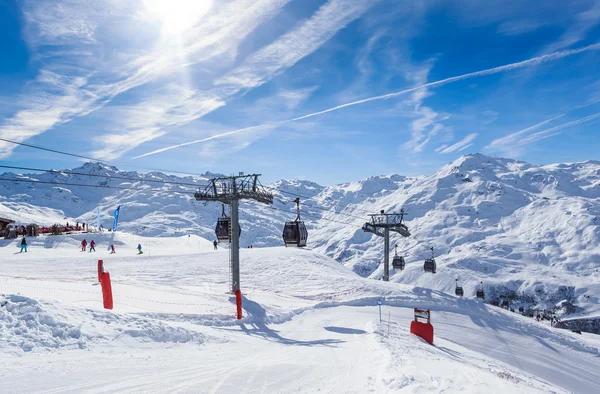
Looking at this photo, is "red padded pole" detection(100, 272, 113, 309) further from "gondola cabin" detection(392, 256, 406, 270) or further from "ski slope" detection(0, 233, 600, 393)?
"gondola cabin" detection(392, 256, 406, 270)

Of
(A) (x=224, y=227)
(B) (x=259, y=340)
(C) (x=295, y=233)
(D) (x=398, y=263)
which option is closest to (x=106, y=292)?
(B) (x=259, y=340)

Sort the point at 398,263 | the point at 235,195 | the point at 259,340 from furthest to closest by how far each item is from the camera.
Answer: the point at 398,263 < the point at 235,195 < the point at 259,340

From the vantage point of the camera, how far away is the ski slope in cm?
830

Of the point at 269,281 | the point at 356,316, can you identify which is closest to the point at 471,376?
the point at 356,316

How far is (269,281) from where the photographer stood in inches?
1243

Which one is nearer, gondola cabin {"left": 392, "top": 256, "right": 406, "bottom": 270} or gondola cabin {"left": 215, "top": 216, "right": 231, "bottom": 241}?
gondola cabin {"left": 215, "top": 216, "right": 231, "bottom": 241}

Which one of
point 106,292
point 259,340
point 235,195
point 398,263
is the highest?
point 235,195

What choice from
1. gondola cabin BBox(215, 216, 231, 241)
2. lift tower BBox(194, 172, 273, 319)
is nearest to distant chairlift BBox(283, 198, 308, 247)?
lift tower BBox(194, 172, 273, 319)

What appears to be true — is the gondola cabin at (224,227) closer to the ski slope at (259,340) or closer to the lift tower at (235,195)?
the lift tower at (235,195)

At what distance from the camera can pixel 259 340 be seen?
1452 centimetres

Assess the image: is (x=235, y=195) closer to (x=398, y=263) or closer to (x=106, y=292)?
(x=106, y=292)

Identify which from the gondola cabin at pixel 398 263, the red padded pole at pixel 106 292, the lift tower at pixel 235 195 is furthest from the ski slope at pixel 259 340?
the gondola cabin at pixel 398 263

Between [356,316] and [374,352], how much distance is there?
402 inches

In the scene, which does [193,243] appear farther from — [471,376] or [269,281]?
[471,376]
